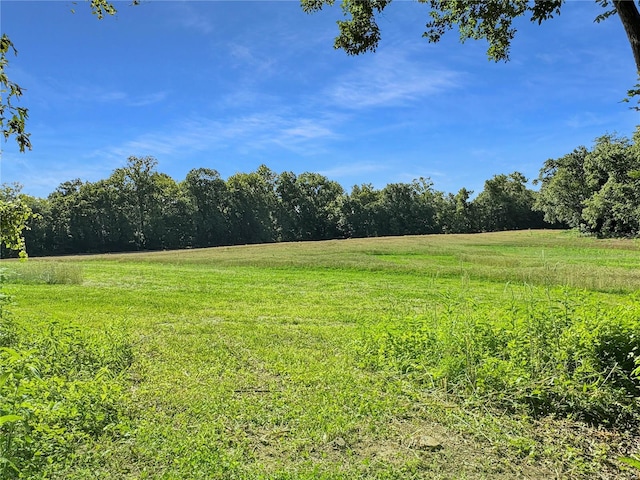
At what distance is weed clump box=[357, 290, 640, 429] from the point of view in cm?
495

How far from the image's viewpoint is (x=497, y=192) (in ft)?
316

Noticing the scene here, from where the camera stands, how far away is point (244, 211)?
8800 centimetres

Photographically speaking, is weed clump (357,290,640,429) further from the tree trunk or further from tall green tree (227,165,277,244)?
tall green tree (227,165,277,244)

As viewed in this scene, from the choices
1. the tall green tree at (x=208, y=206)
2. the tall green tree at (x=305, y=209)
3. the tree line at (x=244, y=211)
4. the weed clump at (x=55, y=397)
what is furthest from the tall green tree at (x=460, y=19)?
the tall green tree at (x=305, y=209)

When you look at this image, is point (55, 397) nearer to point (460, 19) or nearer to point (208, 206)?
point (460, 19)

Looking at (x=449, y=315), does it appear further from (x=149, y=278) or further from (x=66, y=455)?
(x=149, y=278)

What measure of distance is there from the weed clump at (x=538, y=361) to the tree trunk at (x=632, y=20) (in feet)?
11.0

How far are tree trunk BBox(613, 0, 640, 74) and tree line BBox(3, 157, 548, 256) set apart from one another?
2895 inches

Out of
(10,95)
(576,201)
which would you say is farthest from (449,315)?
(576,201)

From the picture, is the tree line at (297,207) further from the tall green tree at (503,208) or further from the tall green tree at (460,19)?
the tall green tree at (460,19)

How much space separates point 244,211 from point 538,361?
278 feet

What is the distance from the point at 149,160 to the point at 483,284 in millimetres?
73379

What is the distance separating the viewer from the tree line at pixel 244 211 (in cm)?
7319

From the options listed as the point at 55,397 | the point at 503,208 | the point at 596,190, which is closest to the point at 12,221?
the point at 55,397
